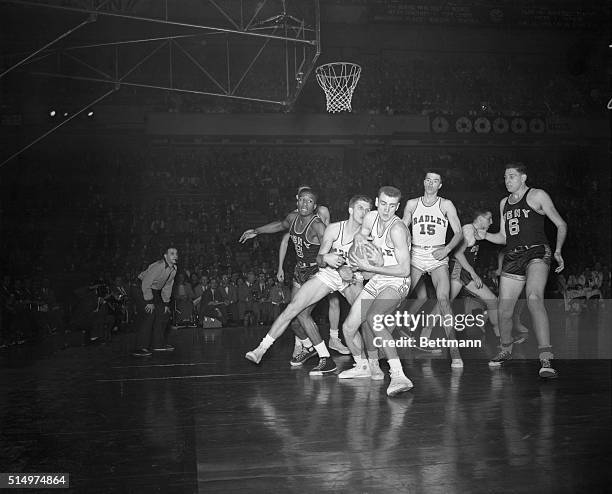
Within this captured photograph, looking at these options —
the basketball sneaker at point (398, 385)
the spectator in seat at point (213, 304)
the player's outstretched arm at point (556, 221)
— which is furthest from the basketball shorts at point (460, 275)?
the spectator in seat at point (213, 304)

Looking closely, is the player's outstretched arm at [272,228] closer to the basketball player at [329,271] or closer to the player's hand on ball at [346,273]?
the basketball player at [329,271]

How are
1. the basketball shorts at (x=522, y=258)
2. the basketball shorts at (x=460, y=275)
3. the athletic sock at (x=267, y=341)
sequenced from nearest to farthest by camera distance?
the basketball shorts at (x=522, y=258) < the athletic sock at (x=267, y=341) < the basketball shorts at (x=460, y=275)

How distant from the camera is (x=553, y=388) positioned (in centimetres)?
557

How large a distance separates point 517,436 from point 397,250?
79.0 inches

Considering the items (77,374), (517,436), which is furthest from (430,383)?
(77,374)

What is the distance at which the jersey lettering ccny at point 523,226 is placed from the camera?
6461mm

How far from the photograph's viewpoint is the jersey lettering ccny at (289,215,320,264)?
7336 mm

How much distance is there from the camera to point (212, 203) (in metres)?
20.8

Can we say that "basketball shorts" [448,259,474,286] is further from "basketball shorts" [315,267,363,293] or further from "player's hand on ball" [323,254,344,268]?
"player's hand on ball" [323,254,344,268]

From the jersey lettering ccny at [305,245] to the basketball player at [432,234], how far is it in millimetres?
1055

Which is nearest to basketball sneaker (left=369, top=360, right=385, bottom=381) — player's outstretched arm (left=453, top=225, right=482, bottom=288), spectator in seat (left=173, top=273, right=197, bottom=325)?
player's outstretched arm (left=453, top=225, right=482, bottom=288)

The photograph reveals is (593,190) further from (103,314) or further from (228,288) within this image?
(103,314)

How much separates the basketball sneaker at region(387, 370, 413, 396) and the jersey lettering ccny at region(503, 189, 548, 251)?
6.59 feet

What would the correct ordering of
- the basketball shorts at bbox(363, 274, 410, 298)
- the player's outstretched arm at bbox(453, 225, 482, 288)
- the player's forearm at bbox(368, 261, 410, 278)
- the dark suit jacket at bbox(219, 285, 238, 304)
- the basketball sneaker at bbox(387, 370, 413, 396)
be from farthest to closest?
the dark suit jacket at bbox(219, 285, 238, 304), the player's outstretched arm at bbox(453, 225, 482, 288), the basketball shorts at bbox(363, 274, 410, 298), the player's forearm at bbox(368, 261, 410, 278), the basketball sneaker at bbox(387, 370, 413, 396)
